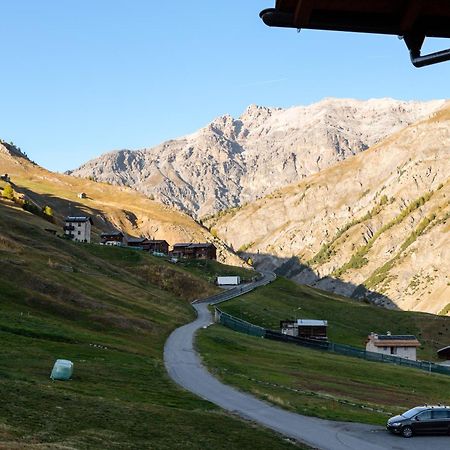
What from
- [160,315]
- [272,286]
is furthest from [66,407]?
[272,286]

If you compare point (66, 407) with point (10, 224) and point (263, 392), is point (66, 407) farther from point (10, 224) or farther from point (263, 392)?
point (10, 224)

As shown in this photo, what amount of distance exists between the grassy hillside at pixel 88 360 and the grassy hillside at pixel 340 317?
1696cm

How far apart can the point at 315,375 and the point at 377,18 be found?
61038 millimetres

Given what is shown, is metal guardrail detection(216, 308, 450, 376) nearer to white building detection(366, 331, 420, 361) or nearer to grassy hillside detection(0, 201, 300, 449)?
white building detection(366, 331, 420, 361)

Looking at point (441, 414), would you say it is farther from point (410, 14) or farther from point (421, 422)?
point (410, 14)

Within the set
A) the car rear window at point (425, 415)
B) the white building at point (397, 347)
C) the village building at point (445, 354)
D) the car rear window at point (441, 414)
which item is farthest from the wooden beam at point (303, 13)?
the village building at point (445, 354)

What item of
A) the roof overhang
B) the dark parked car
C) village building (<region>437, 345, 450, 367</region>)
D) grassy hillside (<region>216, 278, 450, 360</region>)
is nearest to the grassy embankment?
grassy hillside (<region>216, 278, 450, 360</region>)

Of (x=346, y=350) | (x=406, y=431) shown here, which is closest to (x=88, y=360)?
(x=406, y=431)

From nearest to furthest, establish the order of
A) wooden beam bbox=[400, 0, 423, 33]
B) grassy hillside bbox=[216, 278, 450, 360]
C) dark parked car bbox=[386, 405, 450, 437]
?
wooden beam bbox=[400, 0, 423, 33] < dark parked car bbox=[386, 405, 450, 437] < grassy hillside bbox=[216, 278, 450, 360]

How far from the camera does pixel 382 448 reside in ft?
117

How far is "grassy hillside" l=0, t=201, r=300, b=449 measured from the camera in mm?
29000

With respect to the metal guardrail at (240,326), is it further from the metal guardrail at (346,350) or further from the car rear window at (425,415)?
the car rear window at (425,415)

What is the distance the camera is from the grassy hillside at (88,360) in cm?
2900

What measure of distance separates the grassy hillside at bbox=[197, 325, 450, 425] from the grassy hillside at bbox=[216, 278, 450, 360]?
33926 mm
